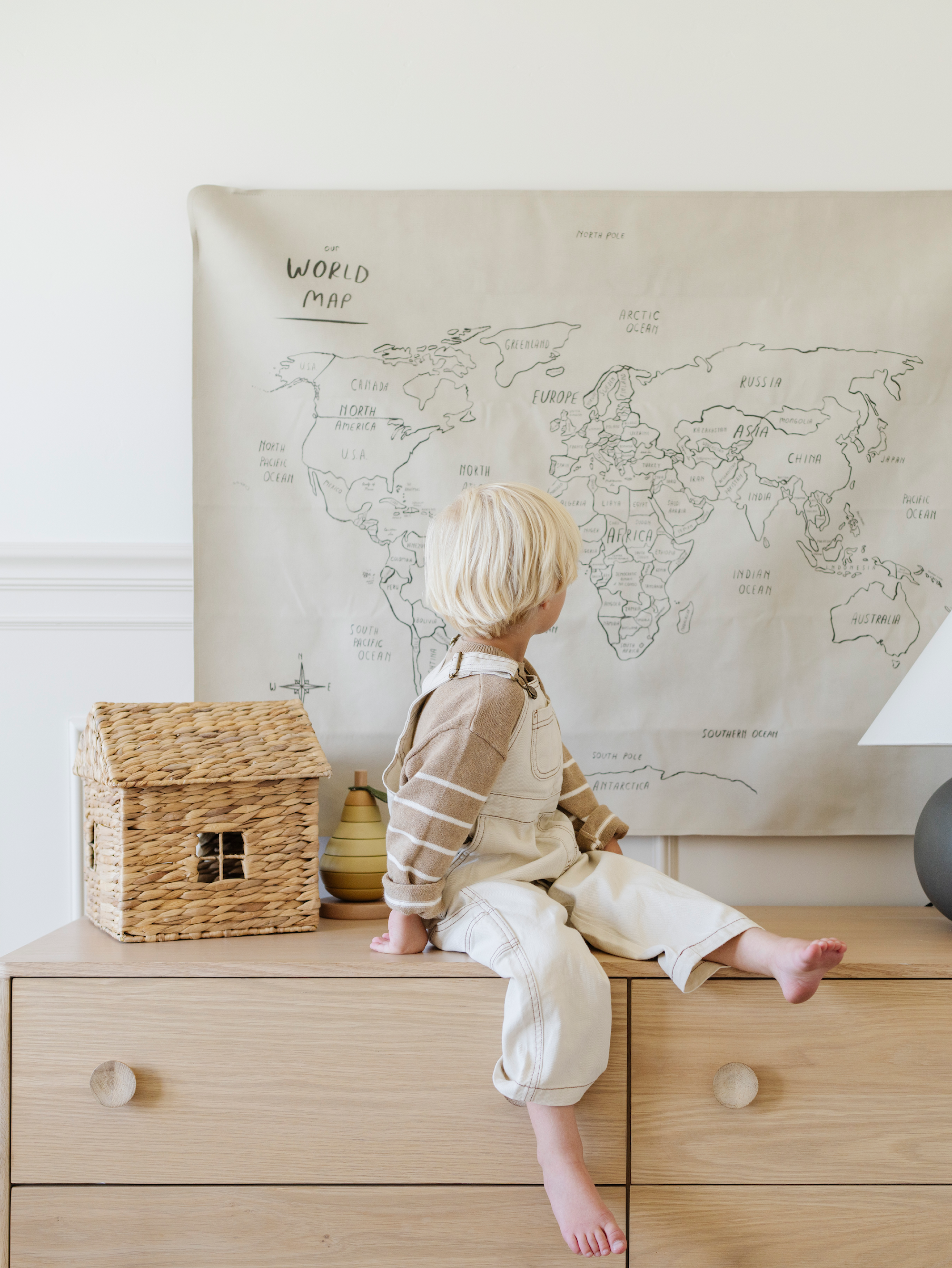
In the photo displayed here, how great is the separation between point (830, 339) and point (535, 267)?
20.1 inches

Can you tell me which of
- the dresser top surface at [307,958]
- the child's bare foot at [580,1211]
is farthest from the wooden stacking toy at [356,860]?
the child's bare foot at [580,1211]

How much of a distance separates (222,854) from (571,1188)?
1.96ft

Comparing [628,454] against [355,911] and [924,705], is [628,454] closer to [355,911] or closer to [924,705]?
[924,705]

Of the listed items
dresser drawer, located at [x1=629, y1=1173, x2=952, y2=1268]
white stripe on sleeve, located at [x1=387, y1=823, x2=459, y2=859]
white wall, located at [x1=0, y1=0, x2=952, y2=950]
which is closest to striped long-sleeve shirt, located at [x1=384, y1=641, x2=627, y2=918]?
white stripe on sleeve, located at [x1=387, y1=823, x2=459, y2=859]

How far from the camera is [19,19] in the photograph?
1.56 m

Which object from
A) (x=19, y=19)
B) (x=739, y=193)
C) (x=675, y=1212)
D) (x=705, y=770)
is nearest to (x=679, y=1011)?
(x=675, y=1212)

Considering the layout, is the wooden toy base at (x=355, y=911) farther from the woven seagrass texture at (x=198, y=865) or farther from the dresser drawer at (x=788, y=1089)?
the dresser drawer at (x=788, y=1089)

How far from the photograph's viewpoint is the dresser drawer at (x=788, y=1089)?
1.09 meters

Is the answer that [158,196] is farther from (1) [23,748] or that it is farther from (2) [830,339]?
(2) [830,339]

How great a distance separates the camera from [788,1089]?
1.09m

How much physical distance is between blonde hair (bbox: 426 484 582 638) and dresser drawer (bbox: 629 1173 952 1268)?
0.72 m

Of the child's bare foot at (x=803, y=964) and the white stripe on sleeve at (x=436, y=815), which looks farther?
the white stripe on sleeve at (x=436, y=815)

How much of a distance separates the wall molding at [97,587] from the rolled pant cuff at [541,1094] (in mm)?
916

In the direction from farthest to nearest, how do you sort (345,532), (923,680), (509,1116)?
(345,532) → (923,680) → (509,1116)
